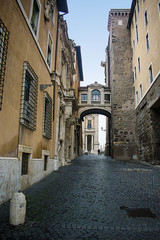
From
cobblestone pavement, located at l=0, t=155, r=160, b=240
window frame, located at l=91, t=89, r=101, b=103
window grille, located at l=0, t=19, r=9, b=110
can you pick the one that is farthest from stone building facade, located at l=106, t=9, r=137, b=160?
window grille, located at l=0, t=19, r=9, b=110

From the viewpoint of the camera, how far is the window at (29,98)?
592 centimetres

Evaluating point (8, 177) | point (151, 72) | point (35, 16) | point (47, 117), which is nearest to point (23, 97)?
point (8, 177)

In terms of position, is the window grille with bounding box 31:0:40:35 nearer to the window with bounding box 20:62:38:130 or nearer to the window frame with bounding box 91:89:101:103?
the window with bounding box 20:62:38:130

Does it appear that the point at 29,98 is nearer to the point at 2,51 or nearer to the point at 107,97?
the point at 2,51

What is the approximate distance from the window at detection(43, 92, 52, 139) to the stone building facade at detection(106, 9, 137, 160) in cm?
1398

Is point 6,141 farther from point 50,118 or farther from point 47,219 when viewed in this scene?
point 50,118

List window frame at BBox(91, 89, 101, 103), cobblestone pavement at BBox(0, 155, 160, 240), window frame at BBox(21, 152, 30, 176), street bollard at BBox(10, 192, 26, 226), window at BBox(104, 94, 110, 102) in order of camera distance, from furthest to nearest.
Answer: window frame at BBox(91, 89, 101, 103), window at BBox(104, 94, 110, 102), window frame at BBox(21, 152, 30, 176), street bollard at BBox(10, 192, 26, 226), cobblestone pavement at BBox(0, 155, 160, 240)

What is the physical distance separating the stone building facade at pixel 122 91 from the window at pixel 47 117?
13980mm

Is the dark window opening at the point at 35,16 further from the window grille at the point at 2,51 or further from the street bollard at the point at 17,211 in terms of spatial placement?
the street bollard at the point at 17,211

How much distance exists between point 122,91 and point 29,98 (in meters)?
18.5

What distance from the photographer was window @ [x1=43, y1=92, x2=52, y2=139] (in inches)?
345

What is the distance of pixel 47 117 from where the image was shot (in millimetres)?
9266

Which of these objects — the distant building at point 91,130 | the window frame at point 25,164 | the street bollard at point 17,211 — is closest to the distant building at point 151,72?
the window frame at point 25,164

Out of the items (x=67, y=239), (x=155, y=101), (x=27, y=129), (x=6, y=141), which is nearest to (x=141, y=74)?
(x=155, y=101)
